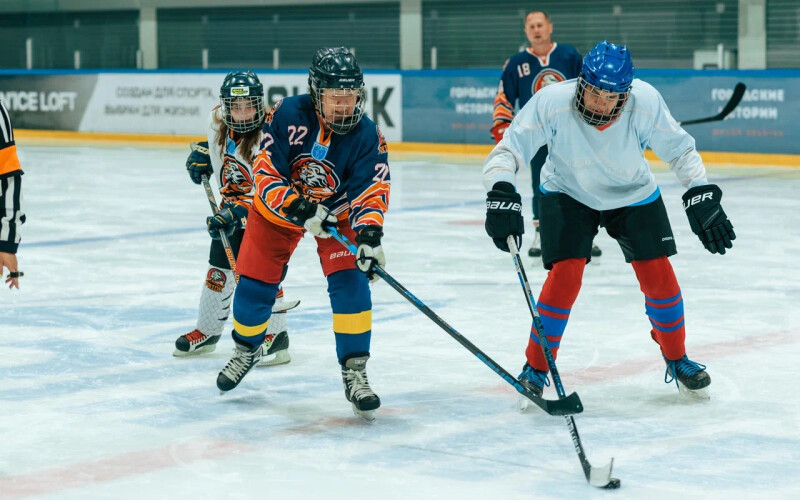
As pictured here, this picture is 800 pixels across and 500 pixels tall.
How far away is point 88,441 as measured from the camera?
Result: 3.29 m

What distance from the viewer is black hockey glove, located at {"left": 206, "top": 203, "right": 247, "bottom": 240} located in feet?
13.7

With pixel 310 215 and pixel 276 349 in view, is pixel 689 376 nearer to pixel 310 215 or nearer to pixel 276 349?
pixel 310 215

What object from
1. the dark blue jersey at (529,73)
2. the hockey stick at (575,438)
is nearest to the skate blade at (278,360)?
the hockey stick at (575,438)

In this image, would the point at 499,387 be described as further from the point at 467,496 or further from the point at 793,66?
the point at 793,66

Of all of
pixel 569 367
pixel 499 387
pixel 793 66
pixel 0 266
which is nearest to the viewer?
pixel 0 266

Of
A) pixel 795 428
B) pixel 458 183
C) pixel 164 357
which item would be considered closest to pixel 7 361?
pixel 164 357

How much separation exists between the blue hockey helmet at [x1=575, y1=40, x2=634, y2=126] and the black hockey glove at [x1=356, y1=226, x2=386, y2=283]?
2.24 ft

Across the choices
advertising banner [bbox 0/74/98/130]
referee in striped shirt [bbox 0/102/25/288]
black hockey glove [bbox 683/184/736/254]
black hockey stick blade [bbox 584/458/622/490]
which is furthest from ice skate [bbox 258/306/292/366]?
advertising banner [bbox 0/74/98/130]

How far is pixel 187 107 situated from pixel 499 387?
11.8 metres

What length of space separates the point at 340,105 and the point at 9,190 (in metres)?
0.89

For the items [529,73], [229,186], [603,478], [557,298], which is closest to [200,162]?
[229,186]

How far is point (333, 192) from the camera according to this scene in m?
3.60

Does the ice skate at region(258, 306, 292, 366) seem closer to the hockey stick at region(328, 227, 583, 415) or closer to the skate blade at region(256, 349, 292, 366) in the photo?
the skate blade at region(256, 349, 292, 366)

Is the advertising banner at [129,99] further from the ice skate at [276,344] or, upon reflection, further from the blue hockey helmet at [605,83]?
the blue hockey helmet at [605,83]
